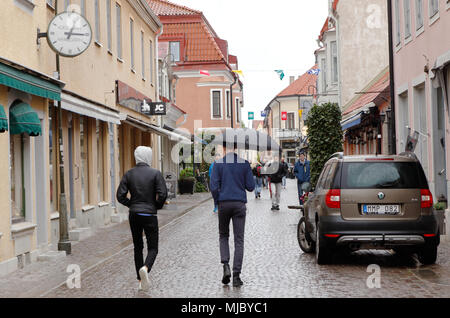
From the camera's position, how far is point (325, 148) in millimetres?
22125

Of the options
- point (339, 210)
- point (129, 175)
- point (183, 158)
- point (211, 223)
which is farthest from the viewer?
point (183, 158)

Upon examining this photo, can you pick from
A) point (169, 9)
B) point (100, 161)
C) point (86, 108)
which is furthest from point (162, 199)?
point (169, 9)

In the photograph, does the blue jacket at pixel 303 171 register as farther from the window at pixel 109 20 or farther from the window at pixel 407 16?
the window at pixel 109 20

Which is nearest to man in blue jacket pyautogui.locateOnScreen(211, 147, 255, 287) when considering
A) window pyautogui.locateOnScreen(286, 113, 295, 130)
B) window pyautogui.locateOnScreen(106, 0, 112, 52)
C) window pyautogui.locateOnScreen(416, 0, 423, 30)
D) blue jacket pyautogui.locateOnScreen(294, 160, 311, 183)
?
window pyautogui.locateOnScreen(416, 0, 423, 30)

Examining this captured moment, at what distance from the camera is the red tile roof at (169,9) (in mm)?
53219

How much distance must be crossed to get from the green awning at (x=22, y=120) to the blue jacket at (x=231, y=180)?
11.5ft

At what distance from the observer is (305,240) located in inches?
499

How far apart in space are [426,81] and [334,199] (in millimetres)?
8133

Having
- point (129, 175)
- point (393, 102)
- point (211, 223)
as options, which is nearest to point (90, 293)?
point (129, 175)

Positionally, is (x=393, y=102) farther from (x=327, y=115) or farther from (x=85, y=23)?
(x=85, y=23)

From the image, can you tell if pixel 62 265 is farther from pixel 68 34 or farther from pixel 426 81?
pixel 426 81

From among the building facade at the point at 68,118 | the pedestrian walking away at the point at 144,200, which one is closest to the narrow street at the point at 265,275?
the pedestrian walking away at the point at 144,200
